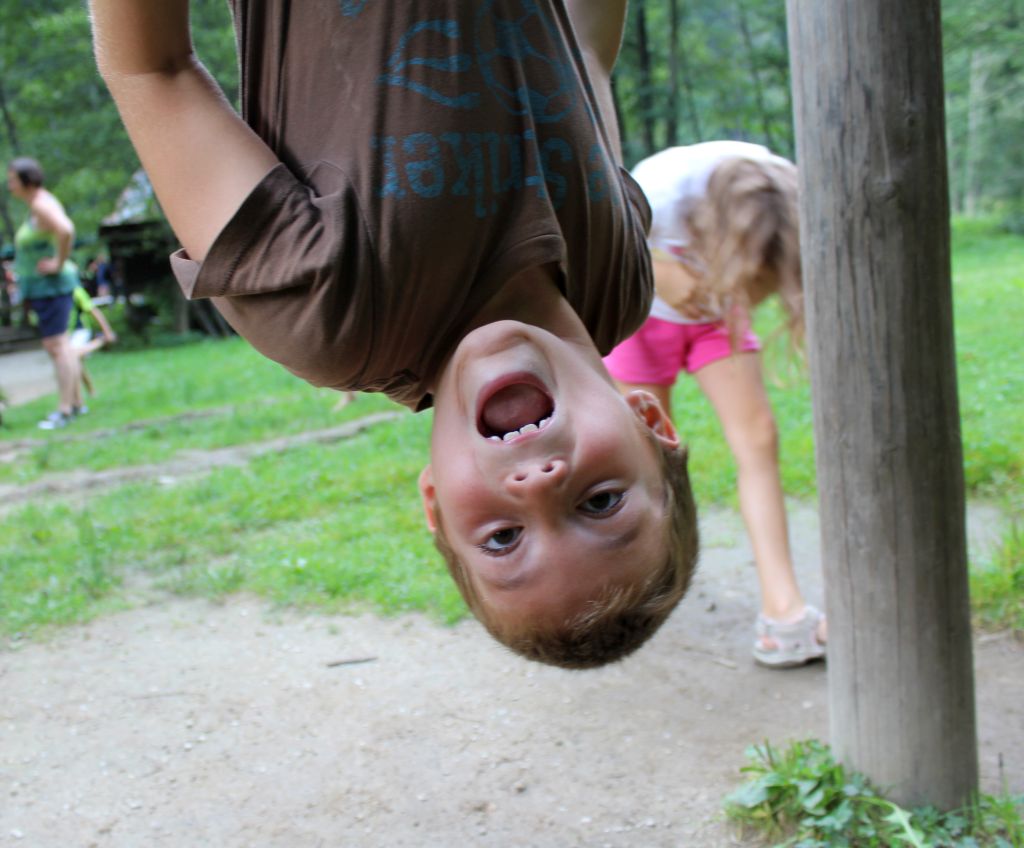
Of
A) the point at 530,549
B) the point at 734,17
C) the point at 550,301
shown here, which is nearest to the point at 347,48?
the point at 550,301

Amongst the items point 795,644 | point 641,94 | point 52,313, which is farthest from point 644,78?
point 795,644

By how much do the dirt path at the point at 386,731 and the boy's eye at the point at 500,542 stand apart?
62.0 inches

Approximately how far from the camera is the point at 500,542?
1.73m

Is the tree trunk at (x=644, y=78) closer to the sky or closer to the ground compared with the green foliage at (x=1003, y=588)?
closer to the sky

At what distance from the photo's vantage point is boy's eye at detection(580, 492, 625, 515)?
1.70 m

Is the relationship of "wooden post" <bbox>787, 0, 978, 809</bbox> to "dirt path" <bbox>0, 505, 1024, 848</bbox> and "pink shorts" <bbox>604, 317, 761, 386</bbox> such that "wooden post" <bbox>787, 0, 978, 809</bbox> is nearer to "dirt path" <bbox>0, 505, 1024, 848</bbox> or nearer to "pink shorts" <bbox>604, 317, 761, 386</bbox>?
"dirt path" <bbox>0, 505, 1024, 848</bbox>

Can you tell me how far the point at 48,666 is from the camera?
13.6 ft

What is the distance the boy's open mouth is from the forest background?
44.3ft

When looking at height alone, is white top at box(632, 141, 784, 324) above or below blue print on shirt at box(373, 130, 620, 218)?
below

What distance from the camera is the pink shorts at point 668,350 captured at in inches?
152

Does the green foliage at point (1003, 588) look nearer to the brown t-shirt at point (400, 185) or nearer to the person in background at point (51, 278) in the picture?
the brown t-shirt at point (400, 185)

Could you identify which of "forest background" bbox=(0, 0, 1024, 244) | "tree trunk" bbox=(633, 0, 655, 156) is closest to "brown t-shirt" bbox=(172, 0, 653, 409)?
"forest background" bbox=(0, 0, 1024, 244)

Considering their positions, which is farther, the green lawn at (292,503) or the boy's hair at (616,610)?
the green lawn at (292,503)

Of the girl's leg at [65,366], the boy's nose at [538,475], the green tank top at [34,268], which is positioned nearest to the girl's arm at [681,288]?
the boy's nose at [538,475]
